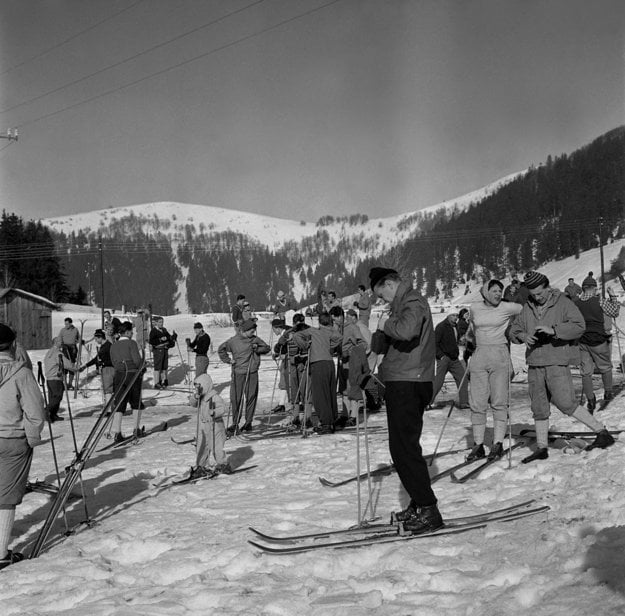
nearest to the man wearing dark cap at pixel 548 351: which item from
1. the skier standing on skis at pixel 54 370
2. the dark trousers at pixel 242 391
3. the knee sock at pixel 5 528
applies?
the knee sock at pixel 5 528

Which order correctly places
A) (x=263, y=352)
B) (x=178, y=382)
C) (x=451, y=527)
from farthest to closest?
(x=178, y=382), (x=263, y=352), (x=451, y=527)

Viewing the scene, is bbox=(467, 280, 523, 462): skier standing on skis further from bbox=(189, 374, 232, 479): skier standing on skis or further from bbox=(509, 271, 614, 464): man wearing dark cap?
bbox=(189, 374, 232, 479): skier standing on skis

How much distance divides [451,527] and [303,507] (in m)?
1.83

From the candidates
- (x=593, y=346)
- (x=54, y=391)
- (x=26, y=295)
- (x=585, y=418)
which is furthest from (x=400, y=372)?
(x=26, y=295)

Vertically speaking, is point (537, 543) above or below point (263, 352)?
below

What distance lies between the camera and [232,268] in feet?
498

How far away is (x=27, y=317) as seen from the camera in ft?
120

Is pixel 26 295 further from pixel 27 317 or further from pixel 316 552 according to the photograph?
pixel 316 552

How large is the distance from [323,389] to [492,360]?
377 cm

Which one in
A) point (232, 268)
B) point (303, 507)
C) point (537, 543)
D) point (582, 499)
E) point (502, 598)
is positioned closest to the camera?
point (502, 598)

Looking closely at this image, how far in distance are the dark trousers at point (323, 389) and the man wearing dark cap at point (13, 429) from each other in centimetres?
577

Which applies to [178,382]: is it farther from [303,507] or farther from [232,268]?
[232,268]

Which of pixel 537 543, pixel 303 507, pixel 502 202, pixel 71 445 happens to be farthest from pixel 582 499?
pixel 502 202

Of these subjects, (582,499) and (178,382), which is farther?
(178,382)
